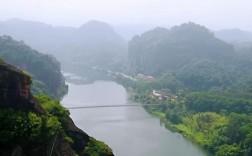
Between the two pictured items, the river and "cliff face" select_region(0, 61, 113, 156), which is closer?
"cliff face" select_region(0, 61, 113, 156)

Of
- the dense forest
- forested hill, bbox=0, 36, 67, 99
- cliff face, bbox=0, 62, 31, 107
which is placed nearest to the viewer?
cliff face, bbox=0, 62, 31, 107

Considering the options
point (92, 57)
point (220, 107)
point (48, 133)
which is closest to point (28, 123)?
point (48, 133)

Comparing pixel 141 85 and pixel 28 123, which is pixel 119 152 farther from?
pixel 141 85

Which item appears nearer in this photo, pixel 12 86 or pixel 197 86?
pixel 12 86

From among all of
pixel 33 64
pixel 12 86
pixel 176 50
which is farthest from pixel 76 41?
pixel 12 86

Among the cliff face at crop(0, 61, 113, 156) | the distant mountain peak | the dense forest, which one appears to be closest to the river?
the dense forest

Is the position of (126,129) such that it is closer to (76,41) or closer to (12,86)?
(12,86)

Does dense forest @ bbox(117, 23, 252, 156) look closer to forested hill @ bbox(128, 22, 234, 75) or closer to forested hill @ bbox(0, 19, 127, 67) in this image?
forested hill @ bbox(128, 22, 234, 75)

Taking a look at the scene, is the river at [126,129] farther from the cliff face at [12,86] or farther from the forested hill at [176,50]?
the forested hill at [176,50]
